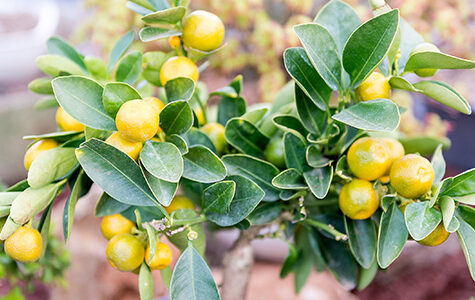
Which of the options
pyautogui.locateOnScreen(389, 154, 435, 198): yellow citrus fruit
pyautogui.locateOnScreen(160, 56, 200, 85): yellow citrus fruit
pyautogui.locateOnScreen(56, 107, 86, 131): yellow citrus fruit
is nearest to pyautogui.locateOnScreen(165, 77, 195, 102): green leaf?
pyautogui.locateOnScreen(160, 56, 200, 85): yellow citrus fruit

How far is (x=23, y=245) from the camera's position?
41 centimetres

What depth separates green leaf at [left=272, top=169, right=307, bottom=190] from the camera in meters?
0.44

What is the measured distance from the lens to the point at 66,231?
0.44 m

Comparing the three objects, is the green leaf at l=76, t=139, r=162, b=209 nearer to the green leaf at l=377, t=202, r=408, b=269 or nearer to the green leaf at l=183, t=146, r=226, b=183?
the green leaf at l=183, t=146, r=226, b=183

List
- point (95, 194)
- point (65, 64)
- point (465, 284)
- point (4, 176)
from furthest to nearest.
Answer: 1. point (4, 176)
2. point (465, 284)
3. point (95, 194)
4. point (65, 64)

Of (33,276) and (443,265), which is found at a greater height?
(33,276)

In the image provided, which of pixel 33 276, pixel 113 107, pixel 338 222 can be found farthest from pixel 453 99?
pixel 33 276

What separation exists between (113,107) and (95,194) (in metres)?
0.73

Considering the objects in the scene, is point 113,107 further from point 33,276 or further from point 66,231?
point 33,276

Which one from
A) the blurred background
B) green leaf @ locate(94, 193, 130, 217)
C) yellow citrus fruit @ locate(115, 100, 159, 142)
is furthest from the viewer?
the blurred background

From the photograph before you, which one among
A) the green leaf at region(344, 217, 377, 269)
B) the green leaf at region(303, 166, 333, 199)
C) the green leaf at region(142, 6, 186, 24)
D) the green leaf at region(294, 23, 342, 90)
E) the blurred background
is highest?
the green leaf at region(142, 6, 186, 24)

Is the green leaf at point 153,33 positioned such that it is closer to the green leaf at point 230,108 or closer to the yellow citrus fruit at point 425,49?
the green leaf at point 230,108

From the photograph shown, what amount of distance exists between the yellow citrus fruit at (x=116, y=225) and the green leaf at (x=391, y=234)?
27cm

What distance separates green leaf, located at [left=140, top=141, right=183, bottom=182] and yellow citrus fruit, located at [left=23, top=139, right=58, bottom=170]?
0.12 m
